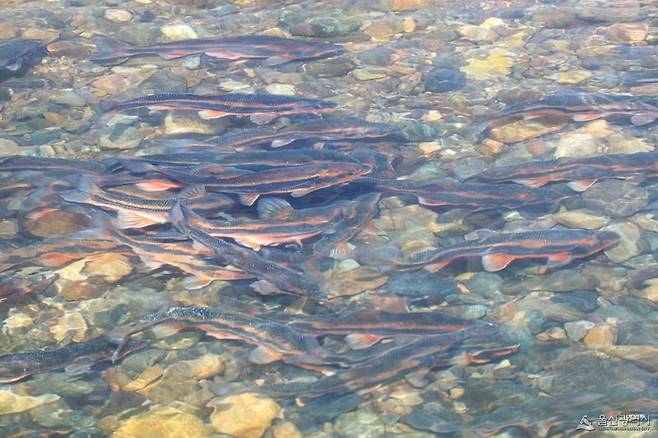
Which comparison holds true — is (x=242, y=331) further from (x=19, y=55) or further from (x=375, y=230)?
(x=19, y=55)

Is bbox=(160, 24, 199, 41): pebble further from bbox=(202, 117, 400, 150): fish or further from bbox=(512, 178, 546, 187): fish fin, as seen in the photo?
bbox=(512, 178, 546, 187): fish fin

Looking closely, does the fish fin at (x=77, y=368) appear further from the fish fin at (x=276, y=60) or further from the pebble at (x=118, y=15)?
the pebble at (x=118, y=15)

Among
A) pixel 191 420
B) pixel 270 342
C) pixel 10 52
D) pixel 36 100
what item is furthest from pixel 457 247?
pixel 10 52

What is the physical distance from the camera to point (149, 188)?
614 centimetres

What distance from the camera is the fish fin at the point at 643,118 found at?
752 centimetres

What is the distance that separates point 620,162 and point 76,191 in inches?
168

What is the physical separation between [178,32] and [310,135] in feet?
11.2

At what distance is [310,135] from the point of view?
719 cm

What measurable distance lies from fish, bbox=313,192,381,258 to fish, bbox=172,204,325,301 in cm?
38

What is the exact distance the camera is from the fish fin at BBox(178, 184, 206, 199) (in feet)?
19.7

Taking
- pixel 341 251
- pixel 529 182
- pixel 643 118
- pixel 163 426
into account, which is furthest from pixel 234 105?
pixel 163 426

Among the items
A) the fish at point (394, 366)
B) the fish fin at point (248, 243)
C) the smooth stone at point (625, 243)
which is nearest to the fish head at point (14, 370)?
the fish at point (394, 366)

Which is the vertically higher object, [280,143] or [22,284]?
[280,143]

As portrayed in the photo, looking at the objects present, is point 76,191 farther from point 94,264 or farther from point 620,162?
point 620,162
